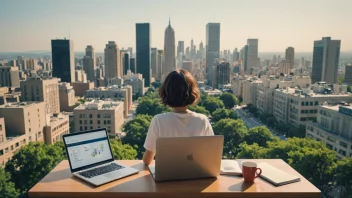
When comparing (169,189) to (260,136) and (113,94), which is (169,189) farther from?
(113,94)

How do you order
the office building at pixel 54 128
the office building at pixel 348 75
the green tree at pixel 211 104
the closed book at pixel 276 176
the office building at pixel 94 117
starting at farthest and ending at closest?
1. the office building at pixel 348 75
2. the green tree at pixel 211 104
3. the office building at pixel 94 117
4. the office building at pixel 54 128
5. the closed book at pixel 276 176

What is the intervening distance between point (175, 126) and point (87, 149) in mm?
584

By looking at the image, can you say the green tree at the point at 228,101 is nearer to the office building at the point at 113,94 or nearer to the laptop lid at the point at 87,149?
the office building at the point at 113,94

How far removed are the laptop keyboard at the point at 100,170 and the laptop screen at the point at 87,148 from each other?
0.09m

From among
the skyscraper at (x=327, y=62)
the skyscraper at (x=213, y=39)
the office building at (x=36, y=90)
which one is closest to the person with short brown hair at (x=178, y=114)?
the office building at (x=36, y=90)

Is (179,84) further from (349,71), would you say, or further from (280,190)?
(349,71)

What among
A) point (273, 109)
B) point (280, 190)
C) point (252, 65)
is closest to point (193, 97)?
point (280, 190)

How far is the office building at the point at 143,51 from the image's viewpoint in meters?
50.0

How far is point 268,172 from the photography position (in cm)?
168

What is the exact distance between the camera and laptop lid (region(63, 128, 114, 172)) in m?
1.78

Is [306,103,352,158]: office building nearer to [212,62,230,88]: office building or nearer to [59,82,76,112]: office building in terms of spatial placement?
[59,82,76,112]: office building

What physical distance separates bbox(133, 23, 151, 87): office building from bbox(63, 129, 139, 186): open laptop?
4770 centimetres

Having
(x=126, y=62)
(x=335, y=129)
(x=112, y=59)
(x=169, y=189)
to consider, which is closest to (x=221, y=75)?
(x=112, y=59)

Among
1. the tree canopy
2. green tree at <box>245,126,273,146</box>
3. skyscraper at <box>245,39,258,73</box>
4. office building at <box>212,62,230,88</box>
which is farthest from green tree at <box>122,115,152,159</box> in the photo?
skyscraper at <box>245,39,258,73</box>
